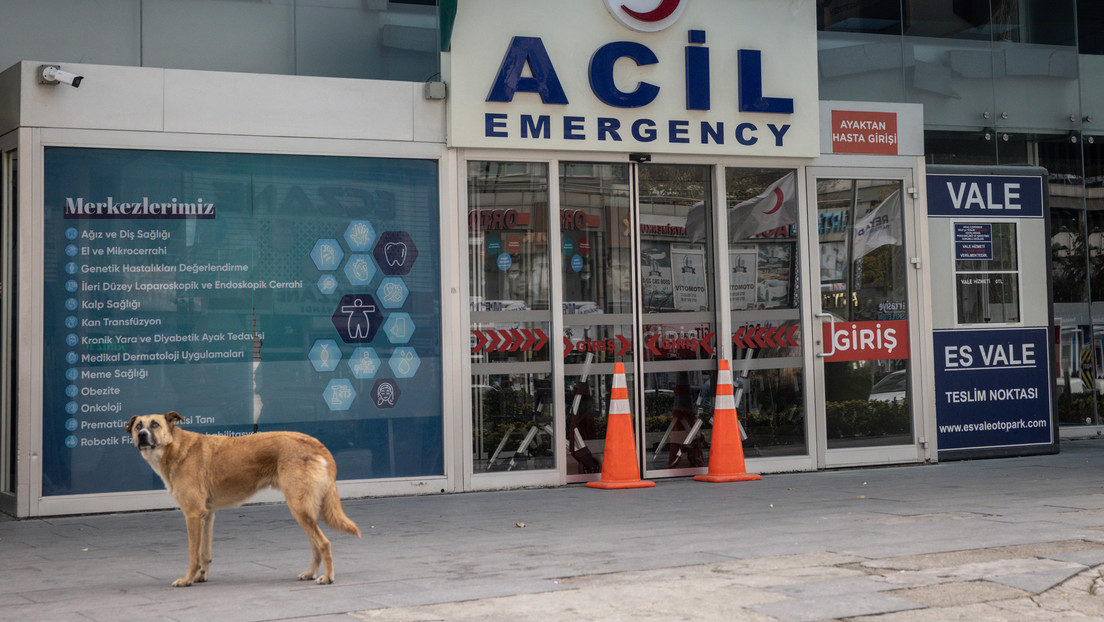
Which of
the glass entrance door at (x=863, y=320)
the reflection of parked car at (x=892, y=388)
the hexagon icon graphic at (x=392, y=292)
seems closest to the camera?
the hexagon icon graphic at (x=392, y=292)

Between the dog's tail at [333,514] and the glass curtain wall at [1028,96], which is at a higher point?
the glass curtain wall at [1028,96]

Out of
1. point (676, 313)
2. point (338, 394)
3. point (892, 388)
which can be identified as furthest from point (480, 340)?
point (892, 388)

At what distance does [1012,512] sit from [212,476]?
212 inches

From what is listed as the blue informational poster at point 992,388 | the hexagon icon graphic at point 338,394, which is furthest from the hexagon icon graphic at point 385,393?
the blue informational poster at point 992,388

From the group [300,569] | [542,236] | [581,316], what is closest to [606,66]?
[542,236]

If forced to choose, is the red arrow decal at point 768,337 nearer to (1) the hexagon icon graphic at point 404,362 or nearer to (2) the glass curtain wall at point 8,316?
(1) the hexagon icon graphic at point 404,362

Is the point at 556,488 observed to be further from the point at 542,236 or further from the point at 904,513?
the point at 904,513

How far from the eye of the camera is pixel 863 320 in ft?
37.4

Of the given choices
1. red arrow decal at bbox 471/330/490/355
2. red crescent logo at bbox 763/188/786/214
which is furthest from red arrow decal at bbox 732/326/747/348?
red arrow decal at bbox 471/330/490/355

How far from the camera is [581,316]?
10.5 meters

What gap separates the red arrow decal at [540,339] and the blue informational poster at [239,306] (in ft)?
3.01

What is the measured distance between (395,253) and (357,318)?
2.16 ft

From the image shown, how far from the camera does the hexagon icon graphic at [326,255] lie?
962 cm

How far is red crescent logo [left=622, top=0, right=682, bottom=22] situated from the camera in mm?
10383
